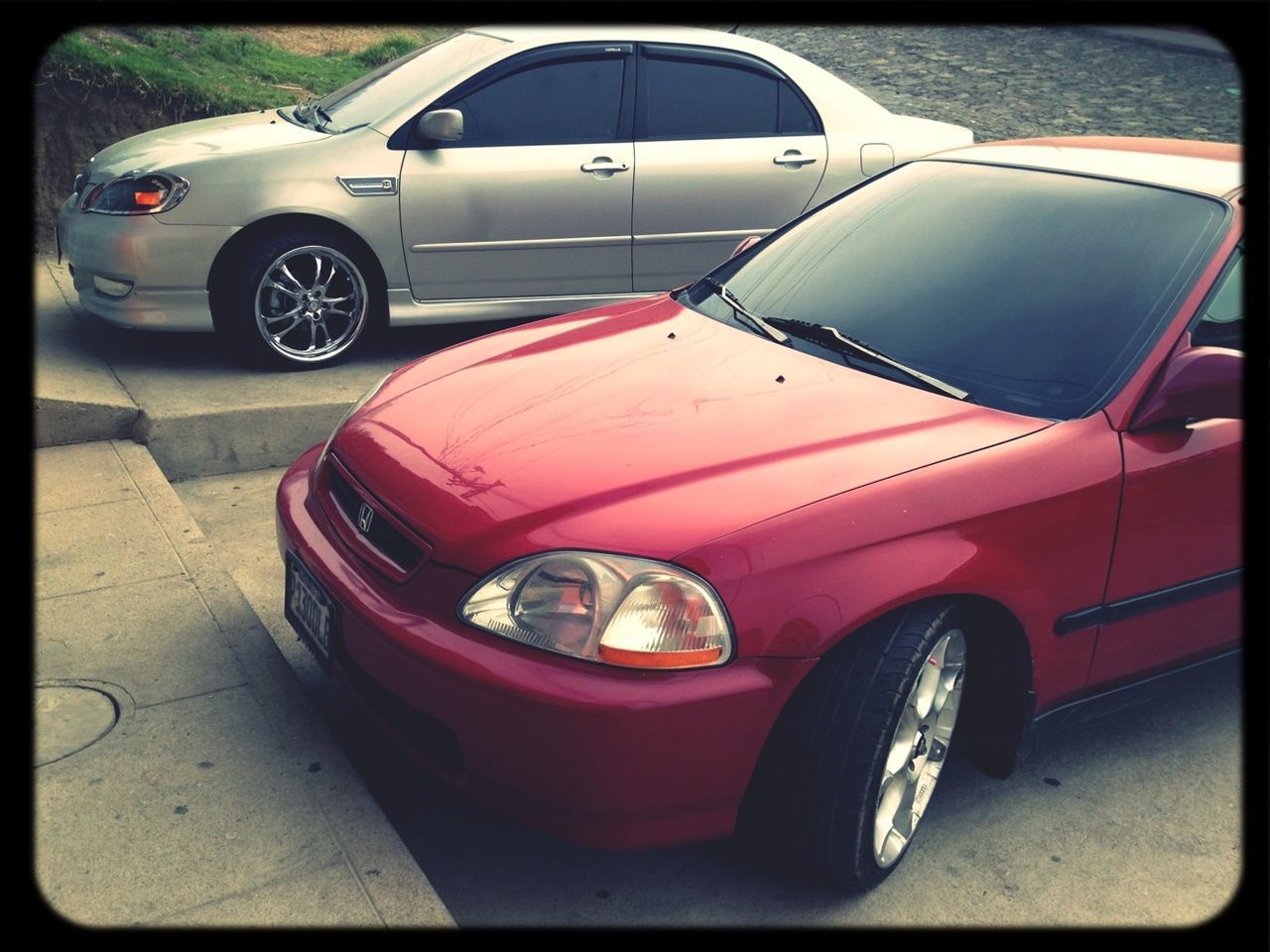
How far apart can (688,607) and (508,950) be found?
80 centimetres

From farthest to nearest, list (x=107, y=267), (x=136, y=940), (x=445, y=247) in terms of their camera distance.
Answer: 1. (x=445, y=247)
2. (x=107, y=267)
3. (x=136, y=940)

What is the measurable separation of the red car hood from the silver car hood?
2.73 meters

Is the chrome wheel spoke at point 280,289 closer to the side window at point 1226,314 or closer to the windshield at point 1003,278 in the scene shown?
the windshield at point 1003,278

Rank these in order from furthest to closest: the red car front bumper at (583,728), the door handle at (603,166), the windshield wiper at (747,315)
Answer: the door handle at (603,166)
the windshield wiper at (747,315)
the red car front bumper at (583,728)

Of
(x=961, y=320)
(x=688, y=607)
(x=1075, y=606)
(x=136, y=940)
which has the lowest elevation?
→ (x=136, y=940)

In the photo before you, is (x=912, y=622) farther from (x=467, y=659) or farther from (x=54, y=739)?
(x=54, y=739)

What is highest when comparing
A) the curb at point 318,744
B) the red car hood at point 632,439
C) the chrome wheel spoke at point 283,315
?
→ the red car hood at point 632,439

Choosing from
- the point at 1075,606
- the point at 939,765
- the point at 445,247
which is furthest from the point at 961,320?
the point at 445,247

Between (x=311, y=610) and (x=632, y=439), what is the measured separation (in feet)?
2.88

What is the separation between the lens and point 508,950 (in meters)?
2.73

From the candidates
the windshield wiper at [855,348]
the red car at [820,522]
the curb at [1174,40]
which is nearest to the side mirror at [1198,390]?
the red car at [820,522]

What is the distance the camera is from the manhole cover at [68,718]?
10.1 ft

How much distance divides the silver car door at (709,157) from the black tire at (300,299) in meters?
1.33

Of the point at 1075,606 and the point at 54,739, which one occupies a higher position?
the point at 1075,606
